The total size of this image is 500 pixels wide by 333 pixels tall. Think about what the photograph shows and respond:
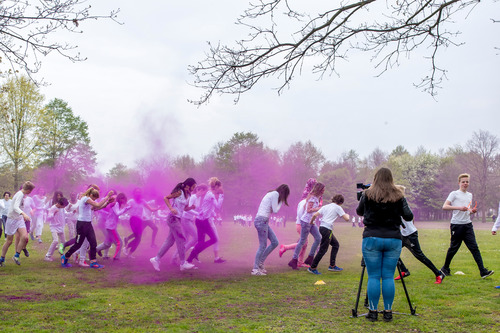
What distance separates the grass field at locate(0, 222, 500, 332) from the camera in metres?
5.39

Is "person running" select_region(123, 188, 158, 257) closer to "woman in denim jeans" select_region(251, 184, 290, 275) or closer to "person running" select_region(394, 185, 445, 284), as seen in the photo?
"woman in denim jeans" select_region(251, 184, 290, 275)

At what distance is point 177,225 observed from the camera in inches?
385

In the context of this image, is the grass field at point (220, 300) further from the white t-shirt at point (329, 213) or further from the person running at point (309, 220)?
the white t-shirt at point (329, 213)

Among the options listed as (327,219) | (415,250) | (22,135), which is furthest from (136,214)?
(22,135)

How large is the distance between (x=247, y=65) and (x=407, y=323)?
428cm

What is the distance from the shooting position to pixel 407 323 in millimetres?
5457

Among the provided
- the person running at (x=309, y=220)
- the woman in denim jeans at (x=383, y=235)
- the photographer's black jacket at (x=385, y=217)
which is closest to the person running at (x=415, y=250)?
the person running at (x=309, y=220)

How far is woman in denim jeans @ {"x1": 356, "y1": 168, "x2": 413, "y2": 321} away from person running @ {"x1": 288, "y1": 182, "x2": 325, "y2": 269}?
447 centimetres

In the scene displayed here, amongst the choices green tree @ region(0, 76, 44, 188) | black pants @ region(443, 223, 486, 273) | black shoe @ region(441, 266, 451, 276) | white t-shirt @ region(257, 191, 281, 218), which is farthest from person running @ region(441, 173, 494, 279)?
green tree @ region(0, 76, 44, 188)

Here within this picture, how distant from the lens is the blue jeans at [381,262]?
5516 mm

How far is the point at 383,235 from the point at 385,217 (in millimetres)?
226

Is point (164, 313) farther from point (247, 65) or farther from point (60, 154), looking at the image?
point (60, 154)

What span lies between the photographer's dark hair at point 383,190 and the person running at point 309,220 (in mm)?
4474

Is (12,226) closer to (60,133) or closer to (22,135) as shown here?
(22,135)
